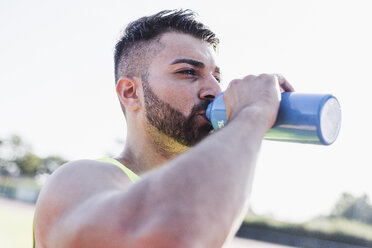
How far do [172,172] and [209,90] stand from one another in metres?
0.92

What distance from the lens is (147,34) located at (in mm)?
2406

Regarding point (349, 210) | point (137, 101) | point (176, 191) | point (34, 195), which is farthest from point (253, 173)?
point (349, 210)

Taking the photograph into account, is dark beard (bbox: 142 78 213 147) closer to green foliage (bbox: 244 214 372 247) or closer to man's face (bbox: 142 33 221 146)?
man's face (bbox: 142 33 221 146)

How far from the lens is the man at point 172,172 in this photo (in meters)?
1.01

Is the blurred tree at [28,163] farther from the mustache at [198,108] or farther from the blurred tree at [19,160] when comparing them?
the mustache at [198,108]

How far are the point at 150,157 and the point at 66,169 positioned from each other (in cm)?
69

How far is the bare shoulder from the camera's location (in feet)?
4.17

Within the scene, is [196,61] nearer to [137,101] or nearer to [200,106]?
[200,106]

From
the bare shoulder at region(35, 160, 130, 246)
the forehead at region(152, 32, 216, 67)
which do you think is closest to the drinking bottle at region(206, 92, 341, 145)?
the bare shoulder at region(35, 160, 130, 246)

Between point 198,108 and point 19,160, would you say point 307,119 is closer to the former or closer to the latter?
point 198,108

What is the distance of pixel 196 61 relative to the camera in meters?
2.01

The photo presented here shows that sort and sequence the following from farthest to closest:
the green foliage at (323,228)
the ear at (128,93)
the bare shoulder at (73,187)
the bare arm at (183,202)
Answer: the green foliage at (323,228) < the ear at (128,93) < the bare shoulder at (73,187) < the bare arm at (183,202)

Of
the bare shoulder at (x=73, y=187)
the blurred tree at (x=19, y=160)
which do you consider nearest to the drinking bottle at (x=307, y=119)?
the bare shoulder at (x=73, y=187)

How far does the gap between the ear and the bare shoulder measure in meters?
0.70
